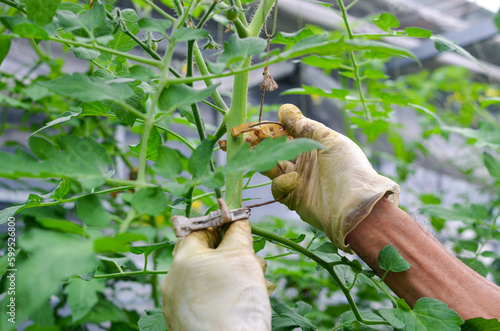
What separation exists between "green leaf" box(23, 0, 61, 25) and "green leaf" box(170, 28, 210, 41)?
4.2 inches

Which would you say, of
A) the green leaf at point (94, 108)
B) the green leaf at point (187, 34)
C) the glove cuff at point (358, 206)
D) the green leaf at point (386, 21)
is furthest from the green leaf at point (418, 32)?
the green leaf at point (94, 108)

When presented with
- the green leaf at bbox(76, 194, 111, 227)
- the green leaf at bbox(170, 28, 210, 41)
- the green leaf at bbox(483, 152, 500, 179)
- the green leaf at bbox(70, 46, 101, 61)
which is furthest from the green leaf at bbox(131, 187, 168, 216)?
the green leaf at bbox(483, 152, 500, 179)

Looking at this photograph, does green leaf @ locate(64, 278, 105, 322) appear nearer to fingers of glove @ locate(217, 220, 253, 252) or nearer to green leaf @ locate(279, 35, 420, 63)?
fingers of glove @ locate(217, 220, 253, 252)

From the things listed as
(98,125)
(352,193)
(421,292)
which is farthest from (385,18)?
(98,125)

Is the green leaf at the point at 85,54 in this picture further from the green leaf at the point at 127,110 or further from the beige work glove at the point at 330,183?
the beige work glove at the point at 330,183

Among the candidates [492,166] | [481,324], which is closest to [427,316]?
[481,324]

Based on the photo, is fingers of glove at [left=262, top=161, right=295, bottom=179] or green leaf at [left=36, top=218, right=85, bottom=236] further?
fingers of glove at [left=262, top=161, right=295, bottom=179]

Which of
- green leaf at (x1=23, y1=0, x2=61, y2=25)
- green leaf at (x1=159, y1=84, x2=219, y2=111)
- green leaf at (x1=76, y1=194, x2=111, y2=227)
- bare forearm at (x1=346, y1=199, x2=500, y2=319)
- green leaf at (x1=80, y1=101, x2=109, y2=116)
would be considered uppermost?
green leaf at (x1=23, y1=0, x2=61, y2=25)

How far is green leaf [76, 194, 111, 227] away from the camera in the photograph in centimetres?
30

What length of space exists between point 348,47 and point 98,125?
0.99m

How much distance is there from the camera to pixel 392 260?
19.7 inches

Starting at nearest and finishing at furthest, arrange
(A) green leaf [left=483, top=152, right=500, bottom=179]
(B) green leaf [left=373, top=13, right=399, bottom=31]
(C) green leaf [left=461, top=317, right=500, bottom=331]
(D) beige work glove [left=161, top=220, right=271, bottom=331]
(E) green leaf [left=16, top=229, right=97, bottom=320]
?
1. (E) green leaf [left=16, top=229, right=97, bottom=320]
2. (D) beige work glove [left=161, top=220, right=271, bottom=331]
3. (C) green leaf [left=461, top=317, right=500, bottom=331]
4. (B) green leaf [left=373, top=13, right=399, bottom=31]
5. (A) green leaf [left=483, top=152, right=500, bottom=179]

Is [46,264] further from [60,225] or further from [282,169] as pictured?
[282,169]

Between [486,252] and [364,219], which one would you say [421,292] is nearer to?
[364,219]
